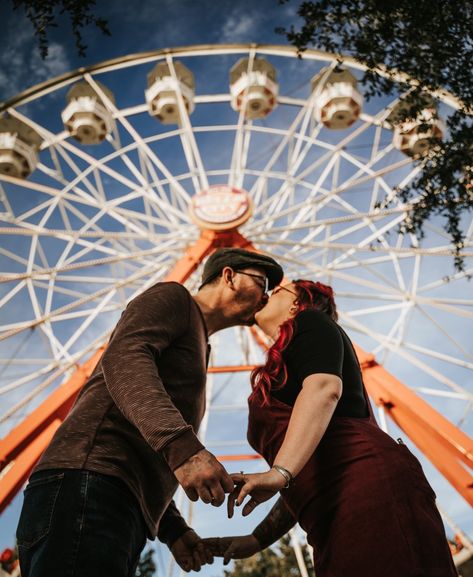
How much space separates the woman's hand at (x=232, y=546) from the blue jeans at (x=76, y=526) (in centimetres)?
71

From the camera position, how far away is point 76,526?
1.54 meters

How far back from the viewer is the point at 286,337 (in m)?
2.07

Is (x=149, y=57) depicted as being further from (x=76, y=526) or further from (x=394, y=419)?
(x=76, y=526)

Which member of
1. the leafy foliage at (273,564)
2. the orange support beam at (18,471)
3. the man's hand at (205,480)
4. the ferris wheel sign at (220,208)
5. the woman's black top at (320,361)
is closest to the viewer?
the man's hand at (205,480)

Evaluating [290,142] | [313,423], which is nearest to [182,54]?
[290,142]

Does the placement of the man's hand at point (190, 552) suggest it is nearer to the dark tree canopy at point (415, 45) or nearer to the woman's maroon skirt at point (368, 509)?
the woman's maroon skirt at point (368, 509)

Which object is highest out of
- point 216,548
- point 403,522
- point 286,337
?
point 286,337

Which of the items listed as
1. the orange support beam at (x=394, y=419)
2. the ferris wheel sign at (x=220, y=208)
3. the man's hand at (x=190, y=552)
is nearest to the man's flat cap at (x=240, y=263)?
the man's hand at (x=190, y=552)

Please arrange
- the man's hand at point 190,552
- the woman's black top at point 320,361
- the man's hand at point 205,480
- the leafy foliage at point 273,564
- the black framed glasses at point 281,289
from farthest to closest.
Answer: the leafy foliage at point 273,564 < the black framed glasses at point 281,289 < the man's hand at point 190,552 < the woman's black top at point 320,361 < the man's hand at point 205,480

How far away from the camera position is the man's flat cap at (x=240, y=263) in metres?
2.53

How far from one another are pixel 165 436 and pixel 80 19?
383cm

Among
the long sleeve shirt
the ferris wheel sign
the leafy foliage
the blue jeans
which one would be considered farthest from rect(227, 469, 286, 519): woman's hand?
the leafy foliage

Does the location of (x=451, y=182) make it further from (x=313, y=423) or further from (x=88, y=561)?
(x=88, y=561)

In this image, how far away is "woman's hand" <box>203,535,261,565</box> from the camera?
2316 mm
